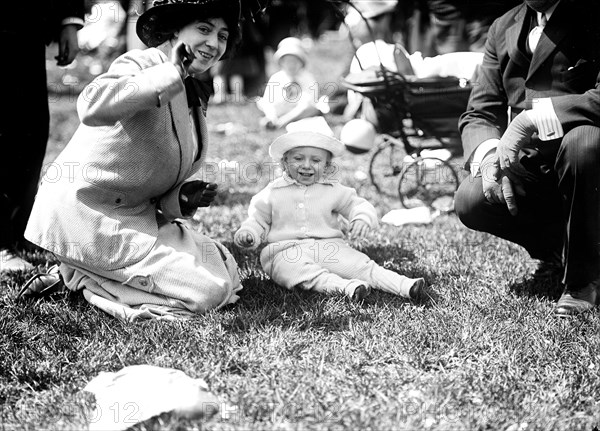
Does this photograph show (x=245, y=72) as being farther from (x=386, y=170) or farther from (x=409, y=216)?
(x=409, y=216)

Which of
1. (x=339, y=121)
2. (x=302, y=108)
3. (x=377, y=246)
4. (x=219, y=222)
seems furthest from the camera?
(x=339, y=121)

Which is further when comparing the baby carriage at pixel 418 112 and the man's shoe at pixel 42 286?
the baby carriage at pixel 418 112

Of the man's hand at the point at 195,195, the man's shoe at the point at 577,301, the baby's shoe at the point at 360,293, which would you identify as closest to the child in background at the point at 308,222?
the baby's shoe at the point at 360,293

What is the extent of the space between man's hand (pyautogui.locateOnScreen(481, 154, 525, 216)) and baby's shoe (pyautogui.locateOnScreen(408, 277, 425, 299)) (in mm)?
463

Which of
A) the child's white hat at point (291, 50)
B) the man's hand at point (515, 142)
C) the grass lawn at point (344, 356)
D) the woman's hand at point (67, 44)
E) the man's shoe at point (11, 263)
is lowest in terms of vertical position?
the man's shoe at point (11, 263)

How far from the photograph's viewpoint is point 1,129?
12.7ft

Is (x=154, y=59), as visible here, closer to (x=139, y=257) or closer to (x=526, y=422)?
(x=139, y=257)

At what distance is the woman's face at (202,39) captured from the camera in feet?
10.2

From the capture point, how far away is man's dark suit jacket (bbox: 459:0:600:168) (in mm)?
3031

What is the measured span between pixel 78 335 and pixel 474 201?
1.77m

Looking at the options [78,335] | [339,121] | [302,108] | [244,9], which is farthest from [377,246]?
[339,121]

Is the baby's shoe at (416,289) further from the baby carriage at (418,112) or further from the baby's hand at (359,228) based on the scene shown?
the baby carriage at (418,112)

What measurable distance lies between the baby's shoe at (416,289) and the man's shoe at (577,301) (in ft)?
1.85

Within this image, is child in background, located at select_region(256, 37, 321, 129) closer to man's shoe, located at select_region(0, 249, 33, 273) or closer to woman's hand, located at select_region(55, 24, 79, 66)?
woman's hand, located at select_region(55, 24, 79, 66)
